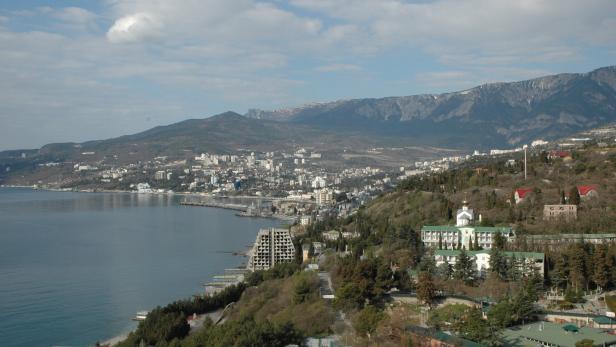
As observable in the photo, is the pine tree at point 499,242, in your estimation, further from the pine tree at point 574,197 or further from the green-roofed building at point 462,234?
the pine tree at point 574,197

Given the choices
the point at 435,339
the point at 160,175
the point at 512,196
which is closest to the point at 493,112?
the point at 160,175

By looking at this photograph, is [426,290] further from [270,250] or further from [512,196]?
[270,250]

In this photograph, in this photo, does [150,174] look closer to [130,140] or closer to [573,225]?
[130,140]

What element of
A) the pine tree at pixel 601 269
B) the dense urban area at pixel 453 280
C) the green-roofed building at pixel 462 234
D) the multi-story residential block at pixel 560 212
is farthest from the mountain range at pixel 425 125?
the pine tree at pixel 601 269

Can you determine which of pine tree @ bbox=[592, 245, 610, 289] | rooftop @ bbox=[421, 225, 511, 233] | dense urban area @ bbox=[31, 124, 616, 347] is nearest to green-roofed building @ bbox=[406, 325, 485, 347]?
dense urban area @ bbox=[31, 124, 616, 347]

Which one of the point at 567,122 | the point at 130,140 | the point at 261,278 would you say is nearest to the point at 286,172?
the point at 130,140

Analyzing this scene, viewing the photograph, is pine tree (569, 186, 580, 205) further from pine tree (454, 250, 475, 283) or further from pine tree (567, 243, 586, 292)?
pine tree (454, 250, 475, 283)
